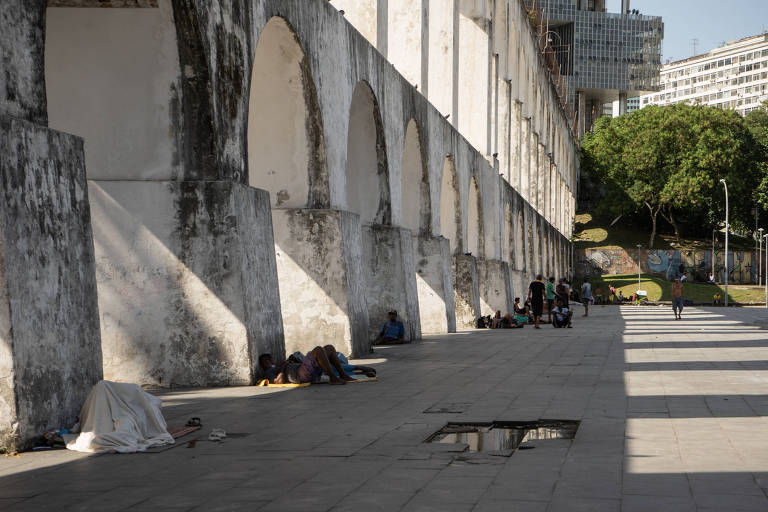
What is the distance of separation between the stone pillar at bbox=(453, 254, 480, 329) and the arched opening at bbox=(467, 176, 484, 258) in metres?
2.86

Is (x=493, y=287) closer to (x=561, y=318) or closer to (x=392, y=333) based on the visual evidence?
(x=561, y=318)

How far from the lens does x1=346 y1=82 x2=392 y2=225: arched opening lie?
16266 millimetres

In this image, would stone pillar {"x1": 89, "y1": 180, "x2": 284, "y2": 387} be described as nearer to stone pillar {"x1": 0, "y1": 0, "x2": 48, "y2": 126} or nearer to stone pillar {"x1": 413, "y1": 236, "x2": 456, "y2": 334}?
stone pillar {"x1": 0, "y1": 0, "x2": 48, "y2": 126}

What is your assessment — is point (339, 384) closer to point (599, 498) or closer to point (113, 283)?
point (113, 283)

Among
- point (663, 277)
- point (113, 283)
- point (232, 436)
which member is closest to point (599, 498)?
point (232, 436)

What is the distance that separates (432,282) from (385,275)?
3.23 m

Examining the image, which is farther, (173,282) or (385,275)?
(385,275)

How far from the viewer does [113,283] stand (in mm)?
9688

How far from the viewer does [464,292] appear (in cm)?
2380

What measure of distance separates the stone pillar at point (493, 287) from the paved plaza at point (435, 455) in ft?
56.0

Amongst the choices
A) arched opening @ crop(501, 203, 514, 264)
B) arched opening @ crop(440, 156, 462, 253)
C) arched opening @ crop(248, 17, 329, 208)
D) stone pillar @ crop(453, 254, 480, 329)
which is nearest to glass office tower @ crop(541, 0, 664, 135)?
arched opening @ crop(501, 203, 514, 264)

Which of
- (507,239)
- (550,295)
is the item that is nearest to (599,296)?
(507,239)

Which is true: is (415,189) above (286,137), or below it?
below

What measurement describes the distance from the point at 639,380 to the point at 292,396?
3.87 meters
